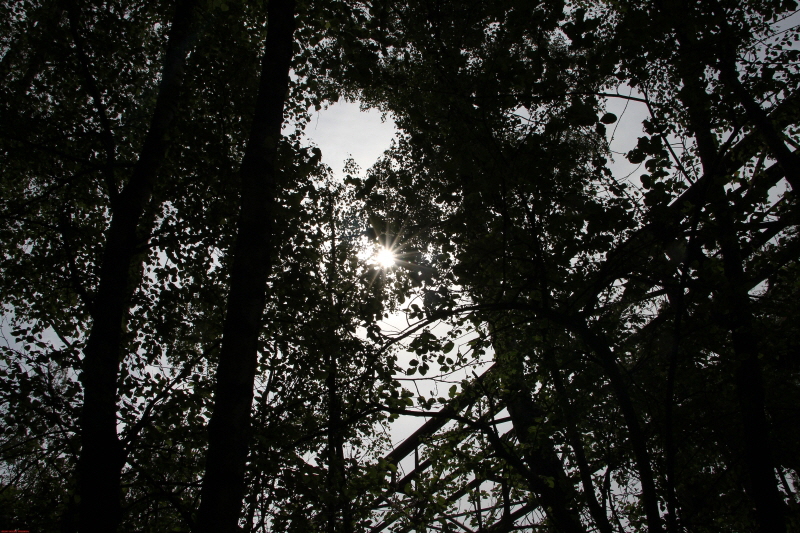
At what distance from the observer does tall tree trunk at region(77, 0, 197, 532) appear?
13.2 feet

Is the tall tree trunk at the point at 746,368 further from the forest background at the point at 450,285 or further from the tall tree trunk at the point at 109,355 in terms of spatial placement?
the tall tree trunk at the point at 109,355

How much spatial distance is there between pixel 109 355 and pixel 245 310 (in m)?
2.45

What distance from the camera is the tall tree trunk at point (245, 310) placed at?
268 centimetres

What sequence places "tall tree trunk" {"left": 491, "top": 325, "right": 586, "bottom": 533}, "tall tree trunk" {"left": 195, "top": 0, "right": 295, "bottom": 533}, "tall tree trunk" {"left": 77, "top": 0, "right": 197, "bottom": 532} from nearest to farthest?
"tall tree trunk" {"left": 195, "top": 0, "right": 295, "bottom": 533}, "tall tree trunk" {"left": 77, "top": 0, "right": 197, "bottom": 532}, "tall tree trunk" {"left": 491, "top": 325, "right": 586, "bottom": 533}

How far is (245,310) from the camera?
124 inches

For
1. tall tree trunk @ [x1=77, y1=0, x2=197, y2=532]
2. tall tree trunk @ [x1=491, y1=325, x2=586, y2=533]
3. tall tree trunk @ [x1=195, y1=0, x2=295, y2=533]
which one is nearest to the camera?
tall tree trunk @ [x1=195, y1=0, x2=295, y2=533]

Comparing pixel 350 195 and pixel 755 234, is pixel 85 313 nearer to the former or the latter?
pixel 350 195

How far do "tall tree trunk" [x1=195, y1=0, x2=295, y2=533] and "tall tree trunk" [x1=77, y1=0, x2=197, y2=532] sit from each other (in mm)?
2147

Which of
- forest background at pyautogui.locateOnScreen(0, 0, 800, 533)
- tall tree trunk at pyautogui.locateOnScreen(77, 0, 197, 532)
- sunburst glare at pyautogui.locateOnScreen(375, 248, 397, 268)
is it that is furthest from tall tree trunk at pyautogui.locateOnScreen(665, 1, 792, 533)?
tall tree trunk at pyautogui.locateOnScreen(77, 0, 197, 532)

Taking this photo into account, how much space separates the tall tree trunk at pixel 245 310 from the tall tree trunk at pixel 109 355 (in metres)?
2.15

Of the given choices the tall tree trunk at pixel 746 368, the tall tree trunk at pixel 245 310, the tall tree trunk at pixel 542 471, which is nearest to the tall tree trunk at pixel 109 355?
the tall tree trunk at pixel 245 310

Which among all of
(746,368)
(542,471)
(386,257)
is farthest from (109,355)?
(746,368)

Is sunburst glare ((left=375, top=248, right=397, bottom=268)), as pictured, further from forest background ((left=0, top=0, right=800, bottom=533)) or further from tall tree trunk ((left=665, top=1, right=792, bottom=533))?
tall tree trunk ((left=665, top=1, right=792, bottom=533))

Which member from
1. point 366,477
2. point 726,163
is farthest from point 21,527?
point 726,163
